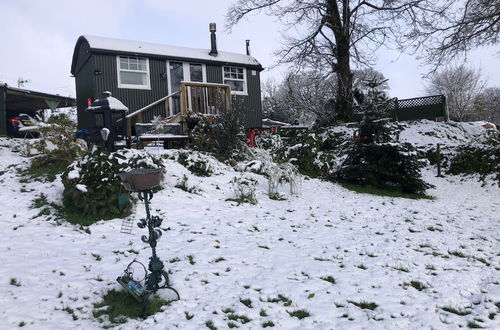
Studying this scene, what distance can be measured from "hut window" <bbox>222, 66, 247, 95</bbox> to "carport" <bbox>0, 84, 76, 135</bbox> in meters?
8.88

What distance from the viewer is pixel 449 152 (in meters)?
13.0

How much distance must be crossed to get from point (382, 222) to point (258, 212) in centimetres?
245

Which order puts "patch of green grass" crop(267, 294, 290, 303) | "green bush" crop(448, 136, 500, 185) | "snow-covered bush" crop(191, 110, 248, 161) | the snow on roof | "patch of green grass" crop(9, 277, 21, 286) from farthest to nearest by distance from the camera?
the snow on roof < "green bush" crop(448, 136, 500, 185) < "snow-covered bush" crop(191, 110, 248, 161) < "patch of green grass" crop(9, 277, 21, 286) < "patch of green grass" crop(267, 294, 290, 303)

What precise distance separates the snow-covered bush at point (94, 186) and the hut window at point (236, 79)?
32.2ft

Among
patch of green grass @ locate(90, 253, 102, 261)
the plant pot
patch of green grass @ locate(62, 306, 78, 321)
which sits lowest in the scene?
patch of green grass @ locate(62, 306, 78, 321)

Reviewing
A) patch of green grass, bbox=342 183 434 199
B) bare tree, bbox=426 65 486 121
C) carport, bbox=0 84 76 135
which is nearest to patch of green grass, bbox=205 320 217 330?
patch of green grass, bbox=342 183 434 199

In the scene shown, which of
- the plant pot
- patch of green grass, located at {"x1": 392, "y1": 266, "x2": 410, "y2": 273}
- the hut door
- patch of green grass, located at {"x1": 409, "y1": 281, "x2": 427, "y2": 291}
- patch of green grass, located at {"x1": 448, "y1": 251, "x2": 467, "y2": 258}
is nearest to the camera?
the plant pot

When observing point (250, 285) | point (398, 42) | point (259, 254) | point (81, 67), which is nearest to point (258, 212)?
point (259, 254)

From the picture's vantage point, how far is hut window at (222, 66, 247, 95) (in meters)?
15.5

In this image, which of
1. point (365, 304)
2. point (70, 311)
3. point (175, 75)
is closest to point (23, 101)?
point (175, 75)

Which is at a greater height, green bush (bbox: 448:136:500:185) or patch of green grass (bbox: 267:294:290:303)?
green bush (bbox: 448:136:500:185)

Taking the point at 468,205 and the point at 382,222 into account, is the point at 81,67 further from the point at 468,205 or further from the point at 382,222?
the point at 468,205

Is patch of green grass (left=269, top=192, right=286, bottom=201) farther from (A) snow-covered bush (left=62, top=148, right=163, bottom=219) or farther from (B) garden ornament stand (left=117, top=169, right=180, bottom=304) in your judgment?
(B) garden ornament stand (left=117, top=169, right=180, bottom=304)

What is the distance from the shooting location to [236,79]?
1563cm
